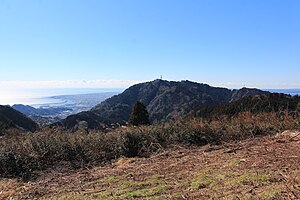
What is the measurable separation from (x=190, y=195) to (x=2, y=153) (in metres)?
4.84

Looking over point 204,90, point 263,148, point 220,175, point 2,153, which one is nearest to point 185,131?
point 263,148

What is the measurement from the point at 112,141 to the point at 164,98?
120 meters

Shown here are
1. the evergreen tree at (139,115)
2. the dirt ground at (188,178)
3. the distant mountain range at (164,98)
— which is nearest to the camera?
the dirt ground at (188,178)

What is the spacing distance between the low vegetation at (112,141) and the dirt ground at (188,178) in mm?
572

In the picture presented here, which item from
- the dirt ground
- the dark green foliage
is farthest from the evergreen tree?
the dirt ground

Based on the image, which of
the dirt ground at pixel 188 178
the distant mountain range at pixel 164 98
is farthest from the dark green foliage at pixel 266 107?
the distant mountain range at pixel 164 98

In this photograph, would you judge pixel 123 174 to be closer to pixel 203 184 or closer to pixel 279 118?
pixel 203 184

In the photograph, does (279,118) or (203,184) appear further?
(279,118)

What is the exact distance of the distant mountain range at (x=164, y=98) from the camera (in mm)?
105838

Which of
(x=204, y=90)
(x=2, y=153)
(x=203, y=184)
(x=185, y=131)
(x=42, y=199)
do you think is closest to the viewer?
(x=203, y=184)

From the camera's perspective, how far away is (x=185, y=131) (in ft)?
29.0

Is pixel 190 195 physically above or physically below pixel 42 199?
above

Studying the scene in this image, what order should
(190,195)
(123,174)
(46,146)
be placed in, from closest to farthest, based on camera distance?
(190,195) < (123,174) < (46,146)

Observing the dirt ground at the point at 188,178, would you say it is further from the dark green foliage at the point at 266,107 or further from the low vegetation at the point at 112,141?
the dark green foliage at the point at 266,107
